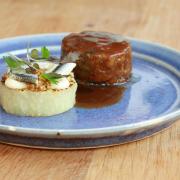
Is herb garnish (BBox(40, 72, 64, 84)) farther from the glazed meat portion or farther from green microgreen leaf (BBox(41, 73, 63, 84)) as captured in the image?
the glazed meat portion

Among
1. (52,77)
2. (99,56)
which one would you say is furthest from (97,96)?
(52,77)

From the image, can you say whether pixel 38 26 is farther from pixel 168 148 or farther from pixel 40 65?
pixel 168 148

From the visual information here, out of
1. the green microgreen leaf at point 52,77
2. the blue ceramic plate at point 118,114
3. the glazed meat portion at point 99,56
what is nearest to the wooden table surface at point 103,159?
the blue ceramic plate at point 118,114

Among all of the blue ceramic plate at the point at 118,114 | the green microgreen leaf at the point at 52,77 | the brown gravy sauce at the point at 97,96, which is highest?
the green microgreen leaf at the point at 52,77

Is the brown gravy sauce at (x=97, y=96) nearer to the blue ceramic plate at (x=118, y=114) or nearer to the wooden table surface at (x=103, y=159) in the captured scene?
the blue ceramic plate at (x=118, y=114)

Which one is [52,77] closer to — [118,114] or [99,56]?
[118,114]
